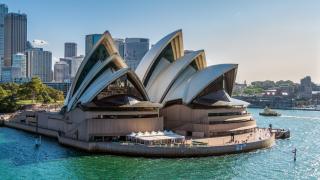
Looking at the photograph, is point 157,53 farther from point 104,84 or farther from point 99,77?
point 104,84

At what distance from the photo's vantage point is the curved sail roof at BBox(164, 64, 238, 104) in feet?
170

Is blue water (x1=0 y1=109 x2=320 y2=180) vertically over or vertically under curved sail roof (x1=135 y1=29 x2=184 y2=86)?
under

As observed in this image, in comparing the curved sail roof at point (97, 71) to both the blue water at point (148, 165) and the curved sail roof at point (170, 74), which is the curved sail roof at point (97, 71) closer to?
the curved sail roof at point (170, 74)

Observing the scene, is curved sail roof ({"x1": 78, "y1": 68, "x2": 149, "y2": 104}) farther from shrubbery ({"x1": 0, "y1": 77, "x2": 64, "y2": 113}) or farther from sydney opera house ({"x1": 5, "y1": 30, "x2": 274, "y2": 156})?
shrubbery ({"x1": 0, "y1": 77, "x2": 64, "y2": 113})

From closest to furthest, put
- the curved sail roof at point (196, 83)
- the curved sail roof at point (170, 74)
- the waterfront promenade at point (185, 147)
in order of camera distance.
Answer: the waterfront promenade at point (185, 147) → the curved sail roof at point (196, 83) → the curved sail roof at point (170, 74)

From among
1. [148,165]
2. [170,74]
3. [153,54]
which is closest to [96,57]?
[153,54]

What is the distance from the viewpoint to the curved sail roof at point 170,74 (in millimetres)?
54938

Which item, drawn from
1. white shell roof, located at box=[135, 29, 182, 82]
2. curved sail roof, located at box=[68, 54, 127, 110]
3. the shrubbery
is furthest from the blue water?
the shrubbery

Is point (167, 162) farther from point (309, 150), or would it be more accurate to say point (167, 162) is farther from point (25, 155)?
point (309, 150)

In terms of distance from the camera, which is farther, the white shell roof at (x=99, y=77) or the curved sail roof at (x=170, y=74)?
the curved sail roof at (x=170, y=74)

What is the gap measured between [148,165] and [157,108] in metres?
14.4

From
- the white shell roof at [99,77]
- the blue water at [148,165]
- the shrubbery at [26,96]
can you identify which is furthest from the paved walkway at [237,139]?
the shrubbery at [26,96]

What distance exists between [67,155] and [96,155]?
9.06ft

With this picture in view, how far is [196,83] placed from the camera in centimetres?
5275
